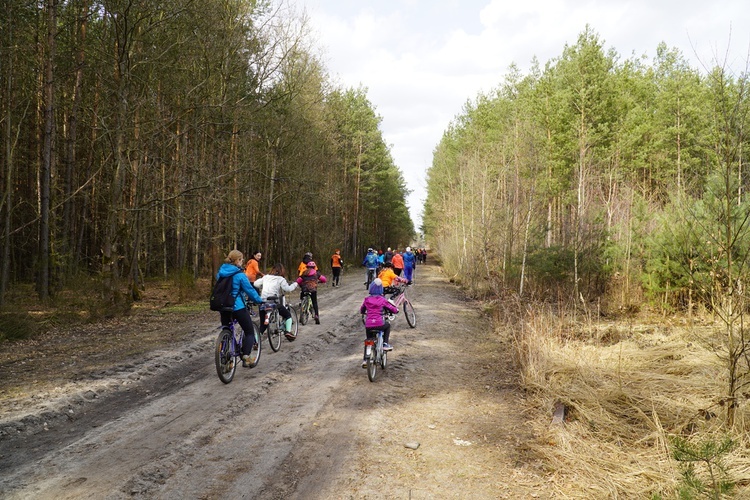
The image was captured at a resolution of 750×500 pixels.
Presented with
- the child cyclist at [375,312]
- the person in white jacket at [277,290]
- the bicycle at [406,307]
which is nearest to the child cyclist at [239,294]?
the person in white jacket at [277,290]

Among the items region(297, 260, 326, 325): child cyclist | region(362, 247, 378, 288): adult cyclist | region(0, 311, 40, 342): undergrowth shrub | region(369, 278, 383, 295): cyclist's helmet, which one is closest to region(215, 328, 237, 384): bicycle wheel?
region(369, 278, 383, 295): cyclist's helmet

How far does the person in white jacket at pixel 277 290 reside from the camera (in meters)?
9.90

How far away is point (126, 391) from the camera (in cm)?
687

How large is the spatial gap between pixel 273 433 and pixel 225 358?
7.60 ft

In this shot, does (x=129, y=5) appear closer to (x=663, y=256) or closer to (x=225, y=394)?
(x=225, y=394)

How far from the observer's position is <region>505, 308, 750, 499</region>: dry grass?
4.28m

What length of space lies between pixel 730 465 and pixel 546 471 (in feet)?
5.30

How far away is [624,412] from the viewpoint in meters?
5.90

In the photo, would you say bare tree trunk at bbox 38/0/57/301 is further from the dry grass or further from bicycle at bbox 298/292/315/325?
the dry grass

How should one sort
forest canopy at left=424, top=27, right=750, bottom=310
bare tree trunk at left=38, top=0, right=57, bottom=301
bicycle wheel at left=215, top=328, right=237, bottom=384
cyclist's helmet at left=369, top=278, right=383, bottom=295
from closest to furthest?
forest canopy at left=424, top=27, right=750, bottom=310, bicycle wheel at left=215, top=328, right=237, bottom=384, cyclist's helmet at left=369, top=278, right=383, bottom=295, bare tree trunk at left=38, top=0, right=57, bottom=301

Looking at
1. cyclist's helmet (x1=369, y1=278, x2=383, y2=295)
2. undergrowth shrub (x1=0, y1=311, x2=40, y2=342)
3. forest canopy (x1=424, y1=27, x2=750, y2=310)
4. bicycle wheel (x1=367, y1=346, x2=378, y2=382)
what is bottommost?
bicycle wheel (x1=367, y1=346, x2=378, y2=382)

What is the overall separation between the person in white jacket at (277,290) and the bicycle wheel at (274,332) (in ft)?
0.45

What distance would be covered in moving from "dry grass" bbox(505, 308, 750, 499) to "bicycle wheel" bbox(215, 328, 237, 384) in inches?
183

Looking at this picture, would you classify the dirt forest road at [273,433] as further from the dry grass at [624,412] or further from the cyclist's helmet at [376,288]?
the cyclist's helmet at [376,288]
